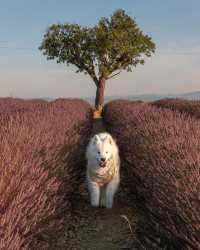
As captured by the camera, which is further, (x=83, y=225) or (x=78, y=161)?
(x=78, y=161)

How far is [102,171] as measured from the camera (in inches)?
207

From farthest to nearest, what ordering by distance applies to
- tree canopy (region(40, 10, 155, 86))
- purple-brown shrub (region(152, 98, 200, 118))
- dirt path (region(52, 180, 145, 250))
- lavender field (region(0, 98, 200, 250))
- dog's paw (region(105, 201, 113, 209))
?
1. tree canopy (region(40, 10, 155, 86))
2. purple-brown shrub (region(152, 98, 200, 118))
3. dog's paw (region(105, 201, 113, 209))
4. dirt path (region(52, 180, 145, 250))
5. lavender field (region(0, 98, 200, 250))

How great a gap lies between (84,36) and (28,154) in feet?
102

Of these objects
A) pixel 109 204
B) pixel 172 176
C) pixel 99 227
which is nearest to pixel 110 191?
pixel 109 204

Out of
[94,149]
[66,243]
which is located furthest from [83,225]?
[94,149]

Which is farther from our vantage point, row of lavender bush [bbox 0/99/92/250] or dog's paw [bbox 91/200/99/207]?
dog's paw [bbox 91/200/99/207]

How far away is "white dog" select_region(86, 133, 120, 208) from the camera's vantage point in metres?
5.23

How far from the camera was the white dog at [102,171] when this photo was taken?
5234 mm

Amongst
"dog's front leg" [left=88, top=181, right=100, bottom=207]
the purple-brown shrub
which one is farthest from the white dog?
the purple-brown shrub

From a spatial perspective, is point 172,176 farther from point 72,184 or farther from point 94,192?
point 72,184

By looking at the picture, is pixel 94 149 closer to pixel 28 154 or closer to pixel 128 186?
pixel 28 154

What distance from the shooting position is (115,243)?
14.1 ft

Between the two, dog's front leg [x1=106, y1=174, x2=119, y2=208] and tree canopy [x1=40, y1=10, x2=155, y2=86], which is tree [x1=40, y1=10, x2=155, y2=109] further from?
dog's front leg [x1=106, y1=174, x2=119, y2=208]

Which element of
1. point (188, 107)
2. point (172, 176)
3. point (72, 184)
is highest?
point (172, 176)
